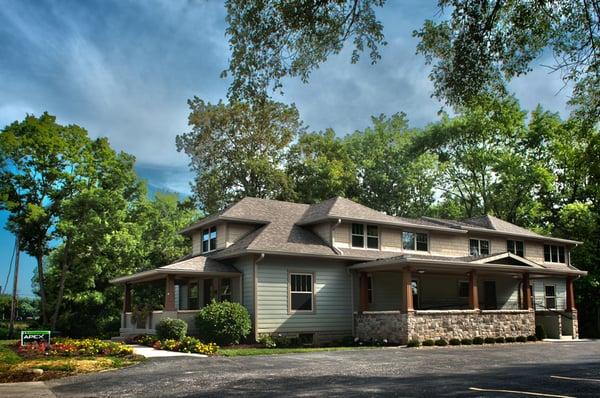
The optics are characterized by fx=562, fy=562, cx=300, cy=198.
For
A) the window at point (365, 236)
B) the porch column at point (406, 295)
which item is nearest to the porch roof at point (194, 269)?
the window at point (365, 236)

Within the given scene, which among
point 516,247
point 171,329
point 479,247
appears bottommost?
point 171,329

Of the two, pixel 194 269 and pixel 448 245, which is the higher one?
pixel 448 245

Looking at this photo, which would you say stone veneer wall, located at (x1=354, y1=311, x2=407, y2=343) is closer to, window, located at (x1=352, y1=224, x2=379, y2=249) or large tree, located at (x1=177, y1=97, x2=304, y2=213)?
window, located at (x1=352, y1=224, x2=379, y2=249)

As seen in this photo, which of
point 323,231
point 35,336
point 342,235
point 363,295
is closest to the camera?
point 35,336

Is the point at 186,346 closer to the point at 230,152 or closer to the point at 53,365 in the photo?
the point at 53,365

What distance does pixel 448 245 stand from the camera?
29.0 metres

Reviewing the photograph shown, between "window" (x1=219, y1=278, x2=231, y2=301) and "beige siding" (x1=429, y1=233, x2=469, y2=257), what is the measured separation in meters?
10.5

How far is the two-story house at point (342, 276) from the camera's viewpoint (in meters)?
22.3

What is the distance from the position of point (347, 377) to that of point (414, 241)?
1686cm

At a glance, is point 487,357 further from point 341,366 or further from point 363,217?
point 363,217

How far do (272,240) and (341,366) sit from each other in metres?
10.1

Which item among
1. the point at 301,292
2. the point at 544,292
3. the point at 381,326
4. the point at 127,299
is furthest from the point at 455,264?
the point at 127,299

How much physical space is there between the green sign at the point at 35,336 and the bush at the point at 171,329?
12.4 feet

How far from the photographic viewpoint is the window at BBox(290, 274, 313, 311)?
75.8ft
